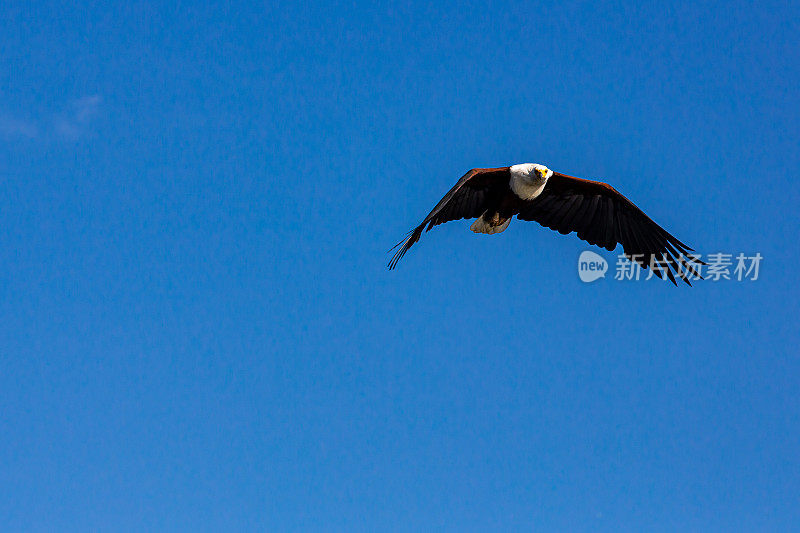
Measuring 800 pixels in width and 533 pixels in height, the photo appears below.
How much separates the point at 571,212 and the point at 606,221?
551 millimetres

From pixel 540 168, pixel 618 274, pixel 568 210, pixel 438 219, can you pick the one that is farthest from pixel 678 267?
pixel 438 219

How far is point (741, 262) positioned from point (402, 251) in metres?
5.09

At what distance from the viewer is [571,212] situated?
49.1ft

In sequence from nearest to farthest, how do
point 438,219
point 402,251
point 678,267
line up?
1. point 402,251
2. point 438,219
3. point 678,267

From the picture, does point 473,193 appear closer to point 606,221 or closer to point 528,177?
point 528,177

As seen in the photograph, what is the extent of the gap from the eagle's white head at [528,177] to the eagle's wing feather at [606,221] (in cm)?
65

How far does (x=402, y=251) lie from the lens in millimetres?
12641

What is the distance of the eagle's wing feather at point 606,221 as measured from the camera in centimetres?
1480

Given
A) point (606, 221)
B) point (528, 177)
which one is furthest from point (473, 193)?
point (606, 221)

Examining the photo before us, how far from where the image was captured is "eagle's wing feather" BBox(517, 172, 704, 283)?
1480 cm

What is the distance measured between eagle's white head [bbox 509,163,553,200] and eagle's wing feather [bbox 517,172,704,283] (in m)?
0.65

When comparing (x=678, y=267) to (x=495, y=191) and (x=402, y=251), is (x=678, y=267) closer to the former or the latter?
(x=495, y=191)

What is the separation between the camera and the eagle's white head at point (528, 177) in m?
13.9

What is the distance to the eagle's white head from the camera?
13.9 m
